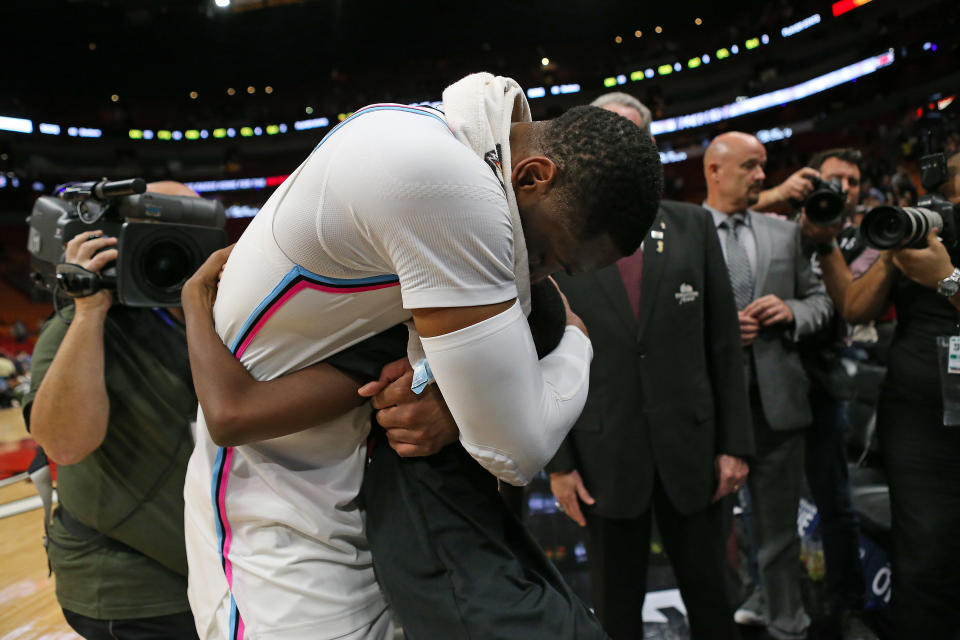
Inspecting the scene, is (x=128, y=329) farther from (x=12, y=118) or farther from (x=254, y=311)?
(x=12, y=118)

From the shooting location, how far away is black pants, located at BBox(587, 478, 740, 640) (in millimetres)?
1908

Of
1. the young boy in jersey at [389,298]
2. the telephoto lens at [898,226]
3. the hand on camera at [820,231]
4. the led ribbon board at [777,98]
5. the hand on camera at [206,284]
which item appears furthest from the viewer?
the led ribbon board at [777,98]

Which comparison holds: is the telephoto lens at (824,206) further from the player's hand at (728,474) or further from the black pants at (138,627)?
the black pants at (138,627)

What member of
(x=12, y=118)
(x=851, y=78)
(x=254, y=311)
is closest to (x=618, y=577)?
(x=254, y=311)

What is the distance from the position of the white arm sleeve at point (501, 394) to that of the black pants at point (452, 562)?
155 millimetres

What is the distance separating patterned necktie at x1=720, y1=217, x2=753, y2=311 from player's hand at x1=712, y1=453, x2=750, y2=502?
0.83 meters

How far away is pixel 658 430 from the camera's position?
1880mm

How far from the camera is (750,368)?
2570 mm

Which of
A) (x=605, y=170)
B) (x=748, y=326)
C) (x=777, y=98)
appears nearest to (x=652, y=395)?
(x=748, y=326)

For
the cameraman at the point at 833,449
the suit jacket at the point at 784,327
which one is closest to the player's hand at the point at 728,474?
the suit jacket at the point at 784,327

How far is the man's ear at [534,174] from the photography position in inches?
35.0

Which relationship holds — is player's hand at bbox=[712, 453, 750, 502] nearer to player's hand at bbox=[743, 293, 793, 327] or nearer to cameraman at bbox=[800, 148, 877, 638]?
player's hand at bbox=[743, 293, 793, 327]

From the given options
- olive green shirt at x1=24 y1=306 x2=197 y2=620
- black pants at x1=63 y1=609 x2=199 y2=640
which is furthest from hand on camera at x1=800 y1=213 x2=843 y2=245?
black pants at x1=63 y1=609 x2=199 y2=640

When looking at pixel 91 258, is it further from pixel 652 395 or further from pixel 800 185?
pixel 800 185
